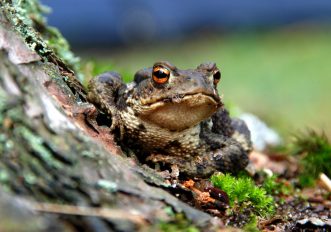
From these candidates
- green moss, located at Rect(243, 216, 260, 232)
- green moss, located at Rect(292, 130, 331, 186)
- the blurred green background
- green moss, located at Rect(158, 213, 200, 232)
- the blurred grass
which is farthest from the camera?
the blurred green background

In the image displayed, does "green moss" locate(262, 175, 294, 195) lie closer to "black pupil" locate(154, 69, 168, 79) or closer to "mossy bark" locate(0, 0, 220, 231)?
"black pupil" locate(154, 69, 168, 79)

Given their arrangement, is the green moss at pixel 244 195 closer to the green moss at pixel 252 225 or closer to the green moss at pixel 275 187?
the green moss at pixel 252 225

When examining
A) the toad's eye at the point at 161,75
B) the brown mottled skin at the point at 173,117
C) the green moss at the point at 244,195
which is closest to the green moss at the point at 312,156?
the brown mottled skin at the point at 173,117

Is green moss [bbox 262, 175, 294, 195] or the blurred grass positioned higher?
the blurred grass

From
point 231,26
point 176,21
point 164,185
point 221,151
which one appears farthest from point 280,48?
point 164,185

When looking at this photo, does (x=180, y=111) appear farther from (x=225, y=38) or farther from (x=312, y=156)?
(x=225, y=38)

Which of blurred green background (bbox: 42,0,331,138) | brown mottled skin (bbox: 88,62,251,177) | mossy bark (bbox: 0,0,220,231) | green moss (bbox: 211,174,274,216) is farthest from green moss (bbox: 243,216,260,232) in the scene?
Result: blurred green background (bbox: 42,0,331,138)

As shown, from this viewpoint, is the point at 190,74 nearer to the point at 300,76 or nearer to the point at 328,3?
the point at 300,76
